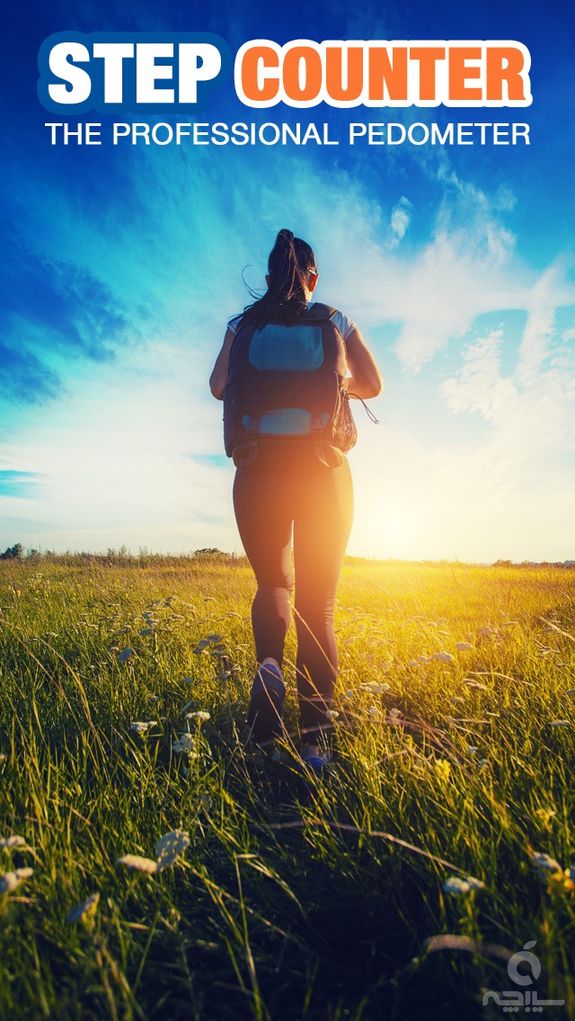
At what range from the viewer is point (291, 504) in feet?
8.87

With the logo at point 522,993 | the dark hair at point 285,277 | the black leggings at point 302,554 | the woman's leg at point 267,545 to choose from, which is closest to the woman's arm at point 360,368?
the dark hair at point 285,277

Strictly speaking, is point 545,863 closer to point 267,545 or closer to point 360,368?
point 267,545

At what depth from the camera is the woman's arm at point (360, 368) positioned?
3.04m

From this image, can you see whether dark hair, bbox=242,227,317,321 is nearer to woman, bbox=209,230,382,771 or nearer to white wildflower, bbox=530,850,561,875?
woman, bbox=209,230,382,771

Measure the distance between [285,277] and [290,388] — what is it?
28.3 inches

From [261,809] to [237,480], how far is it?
5.30ft

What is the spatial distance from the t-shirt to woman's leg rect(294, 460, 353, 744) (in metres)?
0.80

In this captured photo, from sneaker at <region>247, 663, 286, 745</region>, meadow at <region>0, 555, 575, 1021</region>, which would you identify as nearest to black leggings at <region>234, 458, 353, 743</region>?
sneaker at <region>247, 663, 286, 745</region>

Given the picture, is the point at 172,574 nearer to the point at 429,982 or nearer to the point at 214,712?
the point at 214,712

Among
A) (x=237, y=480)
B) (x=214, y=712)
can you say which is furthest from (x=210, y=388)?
(x=214, y=712)

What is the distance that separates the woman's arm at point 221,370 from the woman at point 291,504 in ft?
0.68

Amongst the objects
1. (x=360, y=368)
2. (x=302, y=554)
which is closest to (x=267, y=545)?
(x=302, y=554)

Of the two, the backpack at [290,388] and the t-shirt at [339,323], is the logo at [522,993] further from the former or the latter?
the t-shirt at [339,323]

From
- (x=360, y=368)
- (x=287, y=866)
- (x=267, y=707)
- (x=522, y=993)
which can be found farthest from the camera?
(x=360, y=368)
